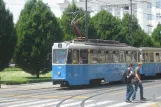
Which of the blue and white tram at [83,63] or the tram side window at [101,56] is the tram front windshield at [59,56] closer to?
the blue and white tram at [83,63]

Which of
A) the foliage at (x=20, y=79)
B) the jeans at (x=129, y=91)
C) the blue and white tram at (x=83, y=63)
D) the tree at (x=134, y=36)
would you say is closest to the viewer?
the jeans at (x=129, y=91)

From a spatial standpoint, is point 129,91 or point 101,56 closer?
point 129,91

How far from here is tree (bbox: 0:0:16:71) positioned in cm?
3334

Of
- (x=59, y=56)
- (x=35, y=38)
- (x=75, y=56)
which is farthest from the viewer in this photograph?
(x=35, y=38)

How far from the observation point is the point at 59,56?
26406 millimetres

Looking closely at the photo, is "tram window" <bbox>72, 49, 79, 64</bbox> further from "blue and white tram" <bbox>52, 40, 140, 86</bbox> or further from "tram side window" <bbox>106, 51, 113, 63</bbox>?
"tram side window" <bbox>106, 51, 113, 63</bbox>

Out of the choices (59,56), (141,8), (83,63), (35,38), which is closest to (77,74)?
(83,63)

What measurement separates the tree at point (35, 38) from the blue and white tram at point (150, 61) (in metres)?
8.80

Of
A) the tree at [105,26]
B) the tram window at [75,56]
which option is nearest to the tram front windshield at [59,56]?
the tram window at [75,56]

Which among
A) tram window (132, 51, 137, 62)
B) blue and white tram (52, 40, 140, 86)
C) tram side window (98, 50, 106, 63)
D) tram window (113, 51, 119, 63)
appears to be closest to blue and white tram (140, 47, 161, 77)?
tram window (132, 51, 137, 62)

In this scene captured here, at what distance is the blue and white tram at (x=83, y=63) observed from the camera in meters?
26.0

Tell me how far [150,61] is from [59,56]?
49.8 ft

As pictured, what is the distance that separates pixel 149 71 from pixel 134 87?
20.6 metres

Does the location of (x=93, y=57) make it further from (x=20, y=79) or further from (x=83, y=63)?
(x=20, y=79)
